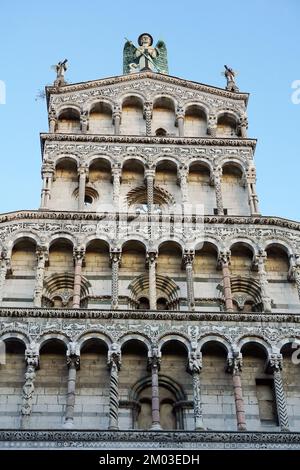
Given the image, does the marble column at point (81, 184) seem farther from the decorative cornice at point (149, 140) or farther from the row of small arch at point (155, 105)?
the row of small arch at point (155, 105)

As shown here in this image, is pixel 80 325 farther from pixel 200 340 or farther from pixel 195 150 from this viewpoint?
pixel 195 150

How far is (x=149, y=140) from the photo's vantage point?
19719 millimetres

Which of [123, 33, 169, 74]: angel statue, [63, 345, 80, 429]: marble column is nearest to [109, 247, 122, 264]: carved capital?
[63, 345, 80, 429]: marble column

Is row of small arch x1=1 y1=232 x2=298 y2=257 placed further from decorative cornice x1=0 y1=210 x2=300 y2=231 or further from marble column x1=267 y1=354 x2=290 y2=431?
marble column x1=267 y1=354 x2=290 y2=431

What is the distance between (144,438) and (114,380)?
1.49 meters

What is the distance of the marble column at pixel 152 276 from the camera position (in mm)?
16094

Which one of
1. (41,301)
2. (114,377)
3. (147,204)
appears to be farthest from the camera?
(147,204)

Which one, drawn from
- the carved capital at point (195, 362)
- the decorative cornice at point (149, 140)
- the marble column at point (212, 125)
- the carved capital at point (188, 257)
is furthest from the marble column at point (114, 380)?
the marble column at point (212, 125)

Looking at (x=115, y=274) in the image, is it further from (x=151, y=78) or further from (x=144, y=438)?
(x=151, y=78)

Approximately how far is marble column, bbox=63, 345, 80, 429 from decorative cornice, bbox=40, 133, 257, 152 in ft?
21.2

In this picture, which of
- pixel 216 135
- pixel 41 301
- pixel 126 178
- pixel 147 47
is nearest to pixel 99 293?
pixel 41 301

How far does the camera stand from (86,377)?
15.3m

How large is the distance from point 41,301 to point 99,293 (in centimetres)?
131

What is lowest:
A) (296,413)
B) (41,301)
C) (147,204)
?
(296,413)
